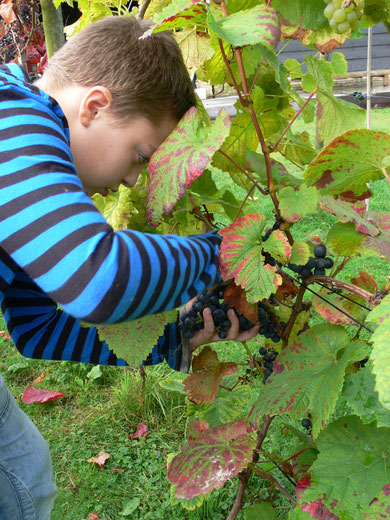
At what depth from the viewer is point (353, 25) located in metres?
1.12

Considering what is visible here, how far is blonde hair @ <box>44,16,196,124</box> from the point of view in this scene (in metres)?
1.29

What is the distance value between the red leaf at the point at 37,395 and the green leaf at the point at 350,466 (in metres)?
A: 1.76

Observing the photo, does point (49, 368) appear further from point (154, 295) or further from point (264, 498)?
point (154, 295)

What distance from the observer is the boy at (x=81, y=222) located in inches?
35.9

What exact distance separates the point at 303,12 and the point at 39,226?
2.49 ft

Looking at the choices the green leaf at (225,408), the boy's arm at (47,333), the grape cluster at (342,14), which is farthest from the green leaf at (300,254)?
the green leaf at (225,408)

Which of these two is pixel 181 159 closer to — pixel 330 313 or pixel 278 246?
pixel 278 246

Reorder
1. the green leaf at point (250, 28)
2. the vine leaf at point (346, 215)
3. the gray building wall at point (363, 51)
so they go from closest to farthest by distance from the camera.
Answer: the green leaf at point (250, 28) < the vine leaf at point (346, 215) < the gray building wall at point (363, 51)

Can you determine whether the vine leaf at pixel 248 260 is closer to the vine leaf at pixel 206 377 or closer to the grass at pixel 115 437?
the vine leaf at pixel 206 377

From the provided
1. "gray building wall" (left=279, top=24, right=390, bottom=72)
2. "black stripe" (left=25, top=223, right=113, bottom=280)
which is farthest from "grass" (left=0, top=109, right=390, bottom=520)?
"gray building wall" (left=279, top=24, right=390, bottom=72)

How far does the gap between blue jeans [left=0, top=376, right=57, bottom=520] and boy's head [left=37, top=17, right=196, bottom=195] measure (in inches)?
A: 27.1

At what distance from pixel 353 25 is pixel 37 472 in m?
1.42

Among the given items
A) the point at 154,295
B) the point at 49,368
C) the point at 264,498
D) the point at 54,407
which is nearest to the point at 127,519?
the point at 264,498

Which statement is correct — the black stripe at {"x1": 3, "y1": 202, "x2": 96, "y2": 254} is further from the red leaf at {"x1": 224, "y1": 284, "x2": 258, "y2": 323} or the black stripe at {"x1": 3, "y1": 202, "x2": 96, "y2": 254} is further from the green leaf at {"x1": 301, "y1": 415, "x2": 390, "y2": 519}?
the green leaf at {"x1": 301, "y1": 415, "x2": 390, "y2": 519}
